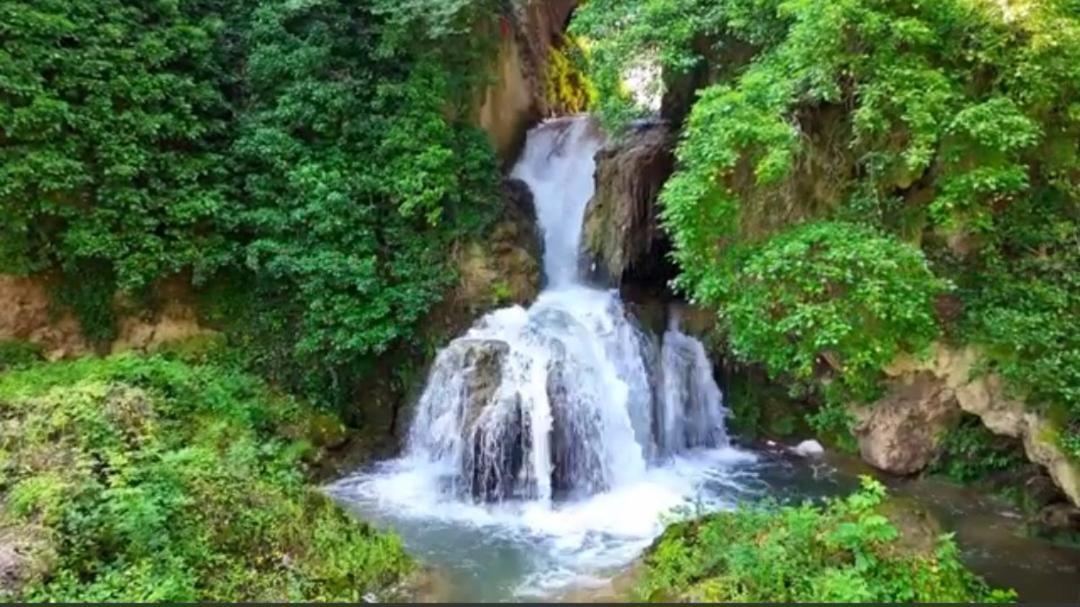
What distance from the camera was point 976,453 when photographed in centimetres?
938

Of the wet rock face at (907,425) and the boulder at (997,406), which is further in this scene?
the wet rock face at (907,425)

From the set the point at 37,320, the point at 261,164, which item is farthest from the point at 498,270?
the point at 37,320

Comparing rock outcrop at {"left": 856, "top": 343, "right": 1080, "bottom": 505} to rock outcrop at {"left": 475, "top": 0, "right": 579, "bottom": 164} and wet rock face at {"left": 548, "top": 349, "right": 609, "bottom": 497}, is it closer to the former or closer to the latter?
wet rock face at {"left": 548, "top": 349, "right": 609, "bottom": 497}

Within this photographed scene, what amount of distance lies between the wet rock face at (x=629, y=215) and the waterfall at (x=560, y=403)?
2.22 feet

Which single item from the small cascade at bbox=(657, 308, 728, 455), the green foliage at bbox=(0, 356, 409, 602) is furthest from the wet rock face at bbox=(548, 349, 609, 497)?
the green foliage at bbox=(0, 356, 409, 602)

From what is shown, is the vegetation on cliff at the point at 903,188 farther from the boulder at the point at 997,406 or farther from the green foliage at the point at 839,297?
the boulder at the point at 997,406

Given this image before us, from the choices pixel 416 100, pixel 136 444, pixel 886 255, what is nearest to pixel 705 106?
pixel 886 255

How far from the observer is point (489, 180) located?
12438 mm

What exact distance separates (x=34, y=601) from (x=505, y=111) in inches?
459

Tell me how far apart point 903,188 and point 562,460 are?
5362 millimetres

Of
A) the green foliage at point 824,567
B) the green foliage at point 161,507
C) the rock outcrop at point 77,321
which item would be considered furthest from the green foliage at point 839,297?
the rock outcrop at point 77,321

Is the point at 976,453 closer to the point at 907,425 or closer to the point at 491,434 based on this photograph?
the point at 907,425

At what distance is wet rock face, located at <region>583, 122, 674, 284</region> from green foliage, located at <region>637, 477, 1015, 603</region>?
649 centimetres

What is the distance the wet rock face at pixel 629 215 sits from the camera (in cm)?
1274
